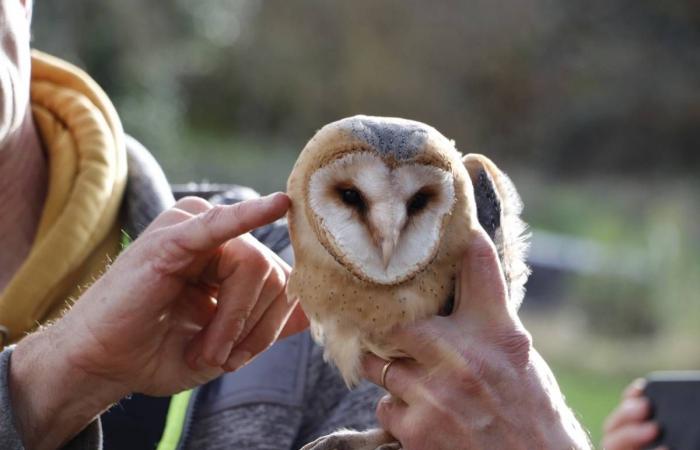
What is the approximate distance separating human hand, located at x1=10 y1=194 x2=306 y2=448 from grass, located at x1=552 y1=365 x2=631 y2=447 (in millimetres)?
4489

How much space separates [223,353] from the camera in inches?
66.7

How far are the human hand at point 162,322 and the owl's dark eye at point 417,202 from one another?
0.64 feet

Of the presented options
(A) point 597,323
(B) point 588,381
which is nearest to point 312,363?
(B) point 588,381

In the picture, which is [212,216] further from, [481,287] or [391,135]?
[481,287]

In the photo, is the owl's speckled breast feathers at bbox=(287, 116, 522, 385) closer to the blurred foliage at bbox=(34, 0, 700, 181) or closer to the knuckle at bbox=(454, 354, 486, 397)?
the knuckle at bbox=(454, 354, 486, 397)

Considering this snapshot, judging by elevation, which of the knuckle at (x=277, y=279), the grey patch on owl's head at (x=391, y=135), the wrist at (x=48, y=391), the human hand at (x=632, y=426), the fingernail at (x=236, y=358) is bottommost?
the human hand at (x=632, y=426)

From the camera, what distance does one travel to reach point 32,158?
7.02ft

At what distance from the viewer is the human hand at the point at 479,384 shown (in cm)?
151

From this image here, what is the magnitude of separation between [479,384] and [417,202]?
0.31 m

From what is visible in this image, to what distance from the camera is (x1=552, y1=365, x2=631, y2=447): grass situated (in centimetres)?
633

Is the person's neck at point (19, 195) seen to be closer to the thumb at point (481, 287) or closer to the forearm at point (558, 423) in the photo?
the thumb at point (481, 287)

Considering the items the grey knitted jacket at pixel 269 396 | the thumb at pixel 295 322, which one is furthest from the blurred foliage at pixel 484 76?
the thumb at pixel 295 322

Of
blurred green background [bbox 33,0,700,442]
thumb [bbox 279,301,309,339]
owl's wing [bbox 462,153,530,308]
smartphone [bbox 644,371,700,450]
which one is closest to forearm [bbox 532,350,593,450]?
owl's wing [bbox 462,153,530,308]

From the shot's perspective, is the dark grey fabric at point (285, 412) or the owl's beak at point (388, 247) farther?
the dark grey fabric at point (285, 412)
